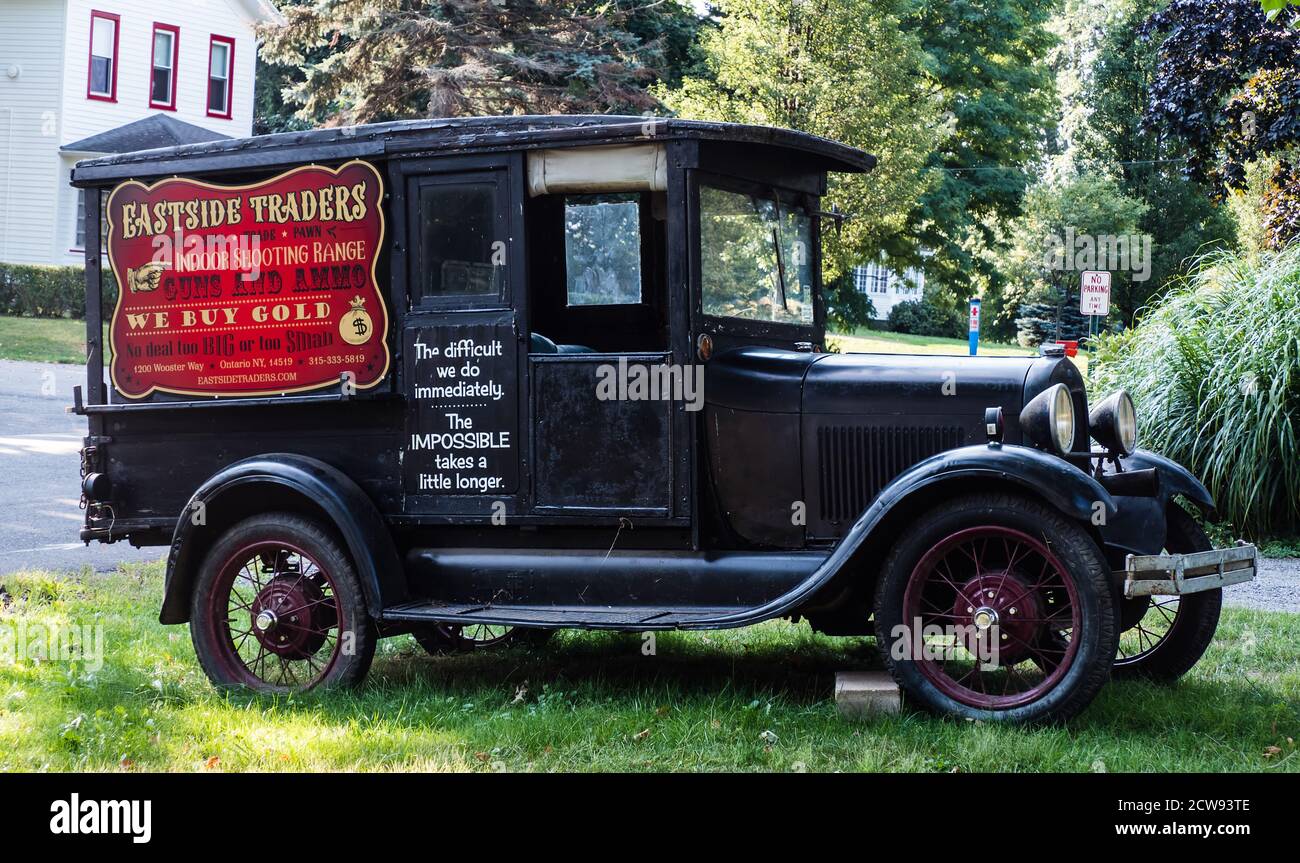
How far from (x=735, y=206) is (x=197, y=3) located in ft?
94.4

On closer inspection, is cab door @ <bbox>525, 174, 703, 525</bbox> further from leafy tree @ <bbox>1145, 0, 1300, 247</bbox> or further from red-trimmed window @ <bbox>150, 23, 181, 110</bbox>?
red-trimmed window @ <bbox>150, 23, 181, 110</bbox>

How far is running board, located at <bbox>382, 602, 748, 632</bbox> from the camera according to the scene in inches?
215

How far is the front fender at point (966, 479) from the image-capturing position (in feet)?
16.5

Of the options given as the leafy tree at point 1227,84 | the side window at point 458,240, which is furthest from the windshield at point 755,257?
the leafy tree at point 1227,84

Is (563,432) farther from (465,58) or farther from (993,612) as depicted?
(465,58)

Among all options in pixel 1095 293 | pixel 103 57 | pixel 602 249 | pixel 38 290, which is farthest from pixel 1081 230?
pixel 602 249

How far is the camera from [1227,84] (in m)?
13.2

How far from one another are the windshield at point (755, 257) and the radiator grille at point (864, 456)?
0.80 meters

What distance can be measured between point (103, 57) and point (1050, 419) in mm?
28942

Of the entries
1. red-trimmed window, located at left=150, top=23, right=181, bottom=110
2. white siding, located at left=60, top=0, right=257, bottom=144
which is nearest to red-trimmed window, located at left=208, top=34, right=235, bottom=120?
white siding, located at left=60, top=0, right=257, bottom=144

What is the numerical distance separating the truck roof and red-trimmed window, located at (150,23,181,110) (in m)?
26.3

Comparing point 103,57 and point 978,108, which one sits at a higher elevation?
point 103,57
